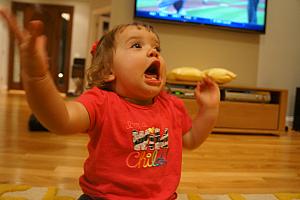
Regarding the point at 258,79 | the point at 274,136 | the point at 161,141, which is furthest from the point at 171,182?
the point at 258,79

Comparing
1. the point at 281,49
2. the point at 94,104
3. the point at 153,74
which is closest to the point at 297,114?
the point at 281,49

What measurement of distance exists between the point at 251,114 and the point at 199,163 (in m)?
1.23

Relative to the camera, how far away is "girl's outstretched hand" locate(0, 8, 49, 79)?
444 mm

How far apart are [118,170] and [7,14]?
0.36 m

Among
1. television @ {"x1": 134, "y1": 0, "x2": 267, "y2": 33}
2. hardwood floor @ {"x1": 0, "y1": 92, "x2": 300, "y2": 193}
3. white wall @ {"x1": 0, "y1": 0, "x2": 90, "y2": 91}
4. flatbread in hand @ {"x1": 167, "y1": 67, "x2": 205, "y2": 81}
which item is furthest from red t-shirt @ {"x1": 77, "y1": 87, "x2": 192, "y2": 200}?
white wall @ {"x1": 0, "y1": 0, "x2": 90, "y2": 91}

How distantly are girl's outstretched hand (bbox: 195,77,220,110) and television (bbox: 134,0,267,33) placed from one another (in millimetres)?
1983

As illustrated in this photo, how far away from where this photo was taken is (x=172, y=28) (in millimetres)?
2865

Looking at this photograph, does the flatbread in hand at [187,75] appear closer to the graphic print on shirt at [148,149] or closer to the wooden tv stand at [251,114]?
the wooden tv stand at [251,114]

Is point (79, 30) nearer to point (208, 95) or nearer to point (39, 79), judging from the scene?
point (208, 95)

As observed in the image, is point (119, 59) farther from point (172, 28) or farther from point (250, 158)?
point (172, 28)

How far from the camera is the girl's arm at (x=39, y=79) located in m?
0.45

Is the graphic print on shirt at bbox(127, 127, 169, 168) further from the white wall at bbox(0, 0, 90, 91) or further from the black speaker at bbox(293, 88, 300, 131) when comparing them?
the white wall at bbox(0, 0, 90, 91)

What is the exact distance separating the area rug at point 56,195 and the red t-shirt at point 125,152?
1.08 feet

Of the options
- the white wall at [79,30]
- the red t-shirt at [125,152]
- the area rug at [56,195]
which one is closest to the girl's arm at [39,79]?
the red t-shirt at [125,152]
